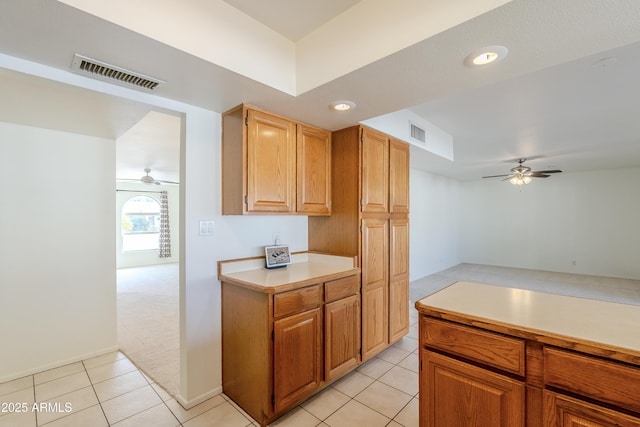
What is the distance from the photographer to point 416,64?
150 cm

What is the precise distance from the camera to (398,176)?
301 cm

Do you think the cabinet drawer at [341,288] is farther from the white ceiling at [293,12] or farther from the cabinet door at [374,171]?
the white ceiling at [293,12]

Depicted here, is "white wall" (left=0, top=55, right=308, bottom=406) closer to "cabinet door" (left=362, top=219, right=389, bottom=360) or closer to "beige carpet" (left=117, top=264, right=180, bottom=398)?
"beige carpet" (left=117, top=264, right=180, bottom=398)

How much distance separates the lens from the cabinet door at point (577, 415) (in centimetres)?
95

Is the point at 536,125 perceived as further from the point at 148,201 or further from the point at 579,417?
the point at 148,201

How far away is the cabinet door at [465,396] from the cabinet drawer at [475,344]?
0.05 m

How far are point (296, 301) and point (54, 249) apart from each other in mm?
2447

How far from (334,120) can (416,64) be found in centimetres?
97

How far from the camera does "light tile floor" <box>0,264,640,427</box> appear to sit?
1.88 metres

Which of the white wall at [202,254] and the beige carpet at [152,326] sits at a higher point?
the white wall at [202,254]

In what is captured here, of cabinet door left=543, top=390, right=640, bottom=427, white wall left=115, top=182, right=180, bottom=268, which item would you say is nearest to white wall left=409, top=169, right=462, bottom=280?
cabinet door left=543, top=390, right=640, bottom=427

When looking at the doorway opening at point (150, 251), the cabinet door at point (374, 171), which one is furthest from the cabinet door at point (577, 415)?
the doorway opening at point (150, 251)

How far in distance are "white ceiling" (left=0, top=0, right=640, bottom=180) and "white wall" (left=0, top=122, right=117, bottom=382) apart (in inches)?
12.0

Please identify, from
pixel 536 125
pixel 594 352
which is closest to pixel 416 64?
pixel 594 352
